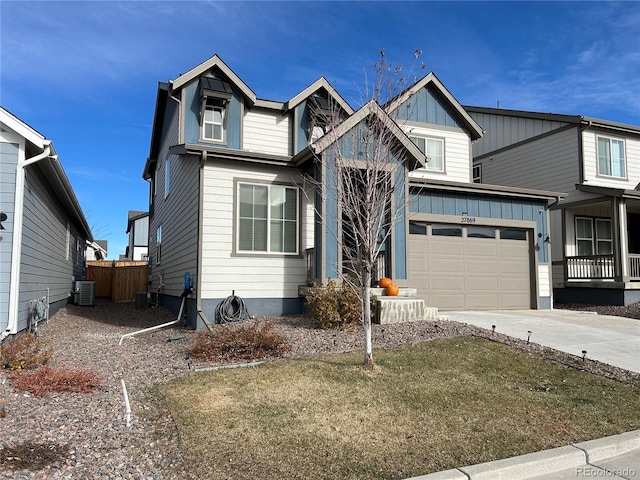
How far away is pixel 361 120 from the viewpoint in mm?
8023

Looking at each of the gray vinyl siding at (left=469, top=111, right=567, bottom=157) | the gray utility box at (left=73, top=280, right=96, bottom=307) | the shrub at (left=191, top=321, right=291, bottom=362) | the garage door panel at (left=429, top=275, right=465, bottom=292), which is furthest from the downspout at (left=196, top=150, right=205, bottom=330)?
the gray vinyl siding at (left=469, top=111, right=567, bottom=157)

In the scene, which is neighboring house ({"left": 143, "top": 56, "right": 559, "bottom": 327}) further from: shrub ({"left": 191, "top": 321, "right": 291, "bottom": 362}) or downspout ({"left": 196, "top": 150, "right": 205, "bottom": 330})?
shrub ({"left": 191, "top": 321, "right": 291, "bottom": 362})

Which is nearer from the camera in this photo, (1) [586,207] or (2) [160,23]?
(2) [160,23]

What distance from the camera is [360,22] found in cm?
988

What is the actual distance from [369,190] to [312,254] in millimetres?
4749

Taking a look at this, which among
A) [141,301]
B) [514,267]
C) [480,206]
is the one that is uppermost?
[480,206]

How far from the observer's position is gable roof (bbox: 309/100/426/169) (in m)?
7.12

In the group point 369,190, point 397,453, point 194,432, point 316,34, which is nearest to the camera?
point 397,453

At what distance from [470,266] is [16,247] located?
35.0ft

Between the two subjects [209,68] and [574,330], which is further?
[209,68]

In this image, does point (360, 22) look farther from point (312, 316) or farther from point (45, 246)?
point (45, 246)

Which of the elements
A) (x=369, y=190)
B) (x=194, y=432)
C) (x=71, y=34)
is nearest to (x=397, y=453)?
(x=194, y=432)

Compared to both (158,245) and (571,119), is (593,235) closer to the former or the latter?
(571,119)

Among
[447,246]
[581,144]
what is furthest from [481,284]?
[581,144]
